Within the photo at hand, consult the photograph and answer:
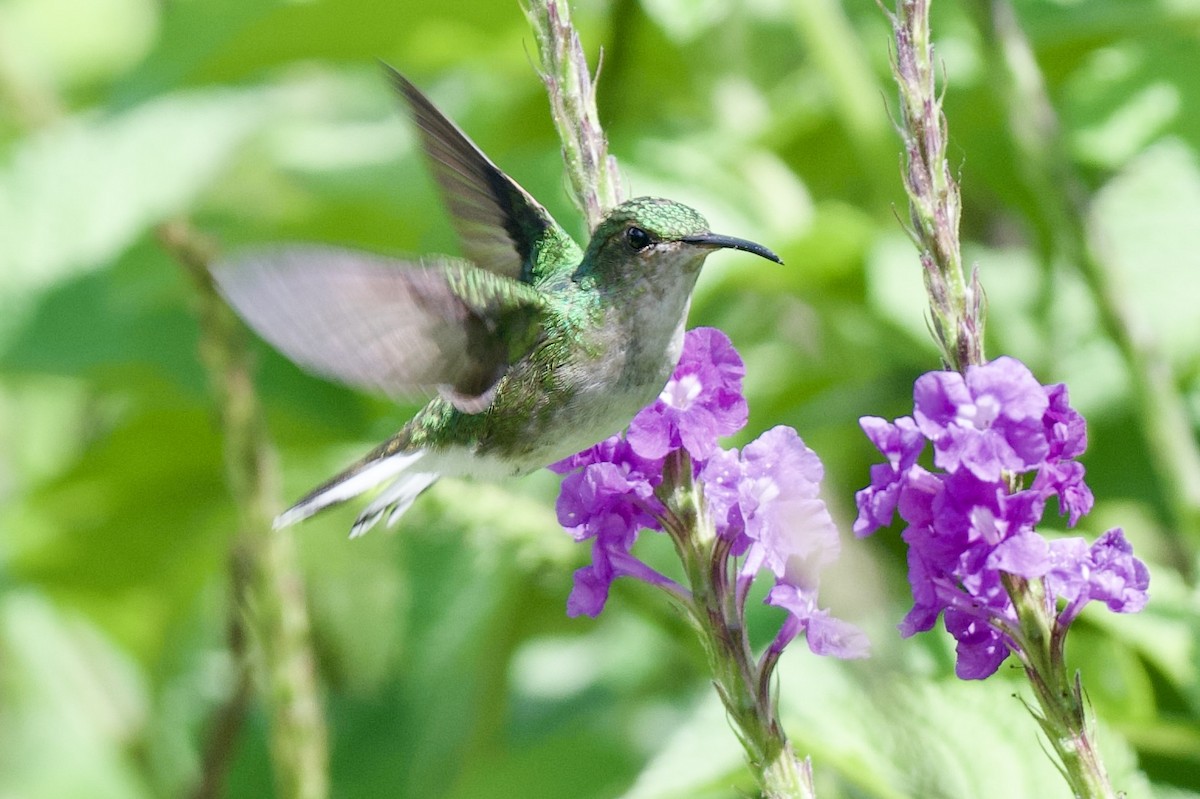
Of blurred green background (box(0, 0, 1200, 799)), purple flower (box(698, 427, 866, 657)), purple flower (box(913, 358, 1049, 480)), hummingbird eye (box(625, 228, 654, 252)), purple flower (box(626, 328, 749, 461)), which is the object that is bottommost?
blurred green background (box(0, 0, 1200, 799))

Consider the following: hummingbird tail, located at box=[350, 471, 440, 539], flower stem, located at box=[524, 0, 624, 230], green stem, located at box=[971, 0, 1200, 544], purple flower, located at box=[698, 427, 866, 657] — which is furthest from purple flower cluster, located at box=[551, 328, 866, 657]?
green stem, located at box=[971, 0, 1200, 544]

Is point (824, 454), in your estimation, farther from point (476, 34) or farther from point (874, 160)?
point (476, 34)

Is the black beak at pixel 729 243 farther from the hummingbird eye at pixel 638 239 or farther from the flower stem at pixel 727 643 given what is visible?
the flower stem at pixel 727 643

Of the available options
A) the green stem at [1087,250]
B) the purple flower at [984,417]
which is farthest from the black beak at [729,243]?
the green stem at [1087,250]

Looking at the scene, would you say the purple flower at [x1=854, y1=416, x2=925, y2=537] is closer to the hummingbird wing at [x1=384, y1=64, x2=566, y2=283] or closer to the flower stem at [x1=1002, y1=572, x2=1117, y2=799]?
the flower stem at [x1=1002, y1=572, x2=1117, y2=799]

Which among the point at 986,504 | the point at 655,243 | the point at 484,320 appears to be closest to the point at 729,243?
the point at 655,243

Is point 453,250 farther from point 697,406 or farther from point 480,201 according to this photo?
point 697,406

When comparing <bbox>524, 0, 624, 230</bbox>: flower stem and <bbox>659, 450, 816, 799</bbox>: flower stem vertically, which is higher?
<bbox>524, 0, 624, 230</bbox>: flower stem
